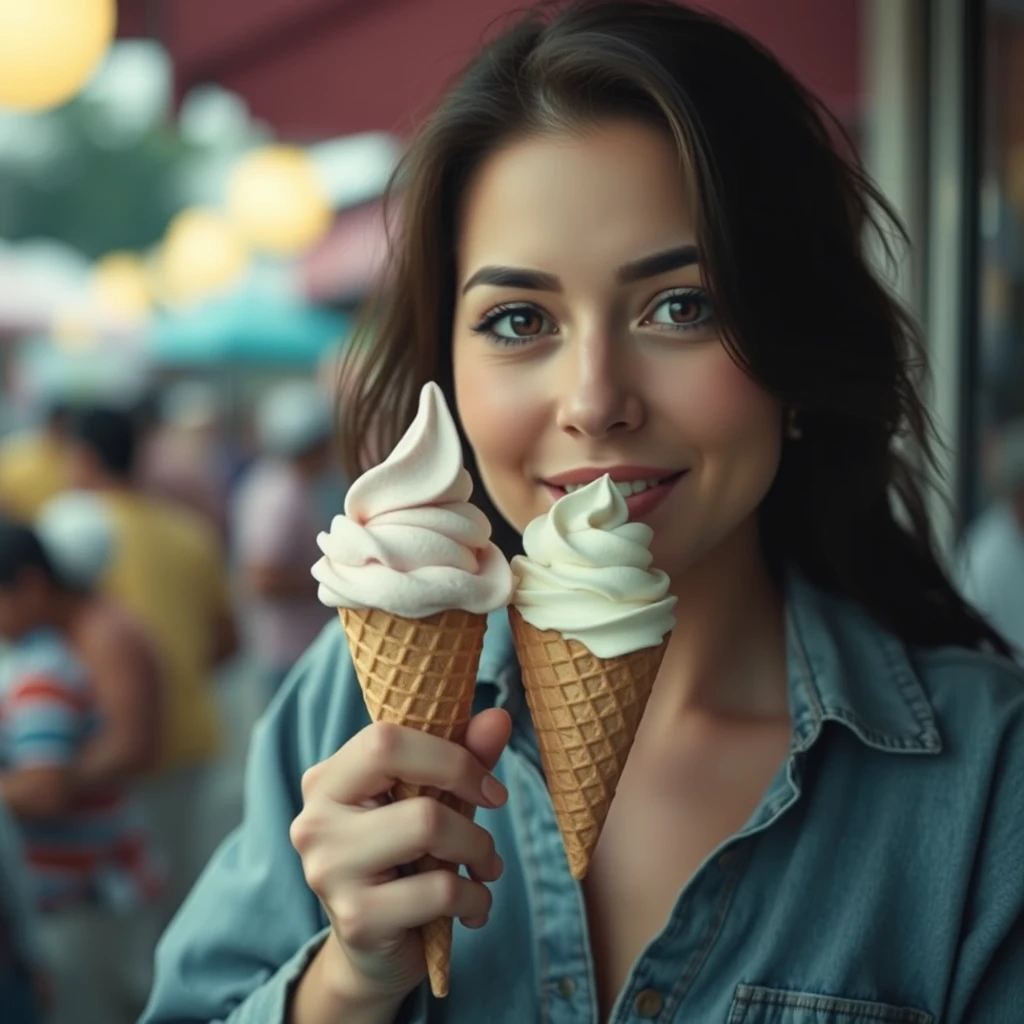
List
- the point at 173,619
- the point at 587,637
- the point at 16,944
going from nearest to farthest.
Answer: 1. the point at 587,637
2. the point at 16,944
3. the point at 173,619

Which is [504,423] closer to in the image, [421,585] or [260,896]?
[421,585]

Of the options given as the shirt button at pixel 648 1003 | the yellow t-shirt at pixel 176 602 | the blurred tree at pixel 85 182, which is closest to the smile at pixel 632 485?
the shirt button at pixel 648 1003

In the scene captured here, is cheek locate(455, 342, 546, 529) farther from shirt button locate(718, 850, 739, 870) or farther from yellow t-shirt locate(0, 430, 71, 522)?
yellow t-shirt locate(0, 430, 71, 522)

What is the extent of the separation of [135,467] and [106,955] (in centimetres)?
207

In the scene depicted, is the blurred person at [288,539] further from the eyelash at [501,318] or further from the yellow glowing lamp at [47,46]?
the eyelash at [501,318]

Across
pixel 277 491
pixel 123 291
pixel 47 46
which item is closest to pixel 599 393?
pixel 47 46

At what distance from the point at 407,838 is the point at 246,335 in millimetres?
12609

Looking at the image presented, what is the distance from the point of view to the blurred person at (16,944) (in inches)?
101

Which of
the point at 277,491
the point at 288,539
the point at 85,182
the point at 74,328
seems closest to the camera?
the point at 288,539

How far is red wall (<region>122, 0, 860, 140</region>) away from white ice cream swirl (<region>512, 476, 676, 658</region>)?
322 cm

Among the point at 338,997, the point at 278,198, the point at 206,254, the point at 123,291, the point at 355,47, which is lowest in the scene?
the point at 338,997

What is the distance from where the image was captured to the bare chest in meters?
1.50

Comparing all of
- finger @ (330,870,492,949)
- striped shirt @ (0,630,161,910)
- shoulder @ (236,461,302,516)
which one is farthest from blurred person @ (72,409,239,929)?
finger @ (330,870,492,949)

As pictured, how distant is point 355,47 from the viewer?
488cm
